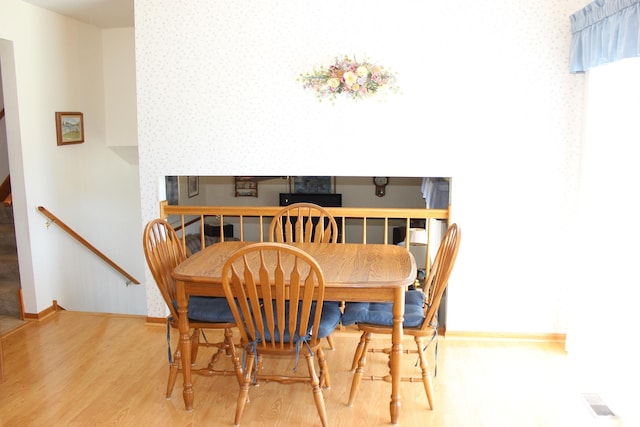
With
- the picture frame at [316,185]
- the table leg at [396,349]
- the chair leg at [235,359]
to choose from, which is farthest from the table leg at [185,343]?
the picture frame at [316,185]

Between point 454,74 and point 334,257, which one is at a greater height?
point 454,74

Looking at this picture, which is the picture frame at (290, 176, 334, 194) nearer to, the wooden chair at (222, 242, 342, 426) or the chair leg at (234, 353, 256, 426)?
the wooden chair at (222, 242, 342, 426)

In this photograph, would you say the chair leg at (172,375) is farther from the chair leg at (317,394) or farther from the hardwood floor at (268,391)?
the chair leg at (317,394)

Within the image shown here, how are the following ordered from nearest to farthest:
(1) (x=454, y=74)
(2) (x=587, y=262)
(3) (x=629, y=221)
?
(3) (x=629, y=221), (2) (x=587, y=262), (1) (x=454, y=74)

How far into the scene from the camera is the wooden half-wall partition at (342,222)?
3924mm

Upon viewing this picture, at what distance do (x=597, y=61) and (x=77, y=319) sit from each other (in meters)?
3.88

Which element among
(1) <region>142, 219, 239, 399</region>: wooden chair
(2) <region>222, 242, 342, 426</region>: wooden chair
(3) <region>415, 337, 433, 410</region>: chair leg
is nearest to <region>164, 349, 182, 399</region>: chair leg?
(1) <region>142, 219, 239, 399</region>: wooden chair

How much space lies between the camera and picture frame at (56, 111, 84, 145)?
15.5 ft

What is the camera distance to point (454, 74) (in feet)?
12.4

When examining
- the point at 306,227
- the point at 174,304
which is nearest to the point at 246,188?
the point at 306,227

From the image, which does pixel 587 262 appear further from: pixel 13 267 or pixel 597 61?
pixel 13 267

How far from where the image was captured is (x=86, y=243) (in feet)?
16.6

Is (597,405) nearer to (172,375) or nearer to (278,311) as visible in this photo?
(278,311)

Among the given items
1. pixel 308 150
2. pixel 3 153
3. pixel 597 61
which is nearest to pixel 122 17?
pixel 3 153
